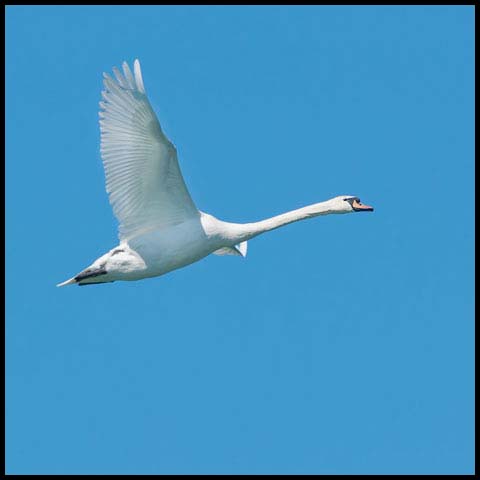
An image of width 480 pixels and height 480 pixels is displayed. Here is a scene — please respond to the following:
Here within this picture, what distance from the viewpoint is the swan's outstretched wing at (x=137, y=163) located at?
20688mm

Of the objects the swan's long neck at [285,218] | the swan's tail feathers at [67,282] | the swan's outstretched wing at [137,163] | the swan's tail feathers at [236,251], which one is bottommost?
the swan's tail feathers at [67,282]

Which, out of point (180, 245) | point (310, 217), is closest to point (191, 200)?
point (180, 245)

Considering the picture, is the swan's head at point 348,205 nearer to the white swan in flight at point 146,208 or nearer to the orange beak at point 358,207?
the orange beak at point 358,207

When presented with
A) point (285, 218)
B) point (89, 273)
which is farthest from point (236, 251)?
point (89, 273)

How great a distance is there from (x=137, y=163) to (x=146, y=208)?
0.93m

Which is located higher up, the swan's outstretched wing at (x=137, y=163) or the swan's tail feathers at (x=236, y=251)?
the swan's outstretched wing at (x=137, y=163)

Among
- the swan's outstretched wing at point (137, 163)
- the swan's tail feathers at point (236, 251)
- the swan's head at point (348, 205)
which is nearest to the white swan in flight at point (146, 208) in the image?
the swan's outstretched wing at point (137, 163)

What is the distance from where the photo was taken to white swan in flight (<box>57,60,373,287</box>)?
21.0 meters

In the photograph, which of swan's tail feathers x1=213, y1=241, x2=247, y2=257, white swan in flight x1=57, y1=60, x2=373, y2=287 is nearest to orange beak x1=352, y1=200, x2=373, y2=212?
white swan in flight x1=57, y1=60, x2=373, y2=287

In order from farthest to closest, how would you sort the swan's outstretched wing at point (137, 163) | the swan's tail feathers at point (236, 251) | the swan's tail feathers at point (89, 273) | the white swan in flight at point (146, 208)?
the swan's tail feathers at point (236, 251) < the swan's tail feathers at point (89, 273) < the white swan in flight at point (146, 208) < the swan's outstretched wing at point (137, 163)

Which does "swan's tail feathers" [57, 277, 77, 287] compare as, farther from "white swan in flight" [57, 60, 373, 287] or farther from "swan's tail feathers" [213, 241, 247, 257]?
"swan's tail feathers" [213, 241, 247, 257]

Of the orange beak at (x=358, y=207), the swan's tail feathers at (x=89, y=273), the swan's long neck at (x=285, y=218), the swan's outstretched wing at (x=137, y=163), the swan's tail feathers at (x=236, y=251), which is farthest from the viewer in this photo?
the swan's tail feathers at (x=236, y=251)

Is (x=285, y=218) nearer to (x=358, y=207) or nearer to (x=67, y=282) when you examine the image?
(x=358, y=207)

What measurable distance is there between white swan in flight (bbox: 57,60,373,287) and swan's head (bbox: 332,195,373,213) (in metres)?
1.32
